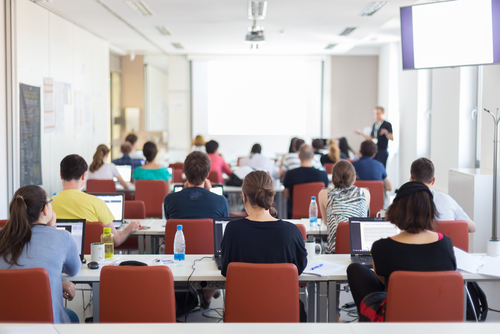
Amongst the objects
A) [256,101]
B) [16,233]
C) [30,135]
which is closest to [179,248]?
[16,233]

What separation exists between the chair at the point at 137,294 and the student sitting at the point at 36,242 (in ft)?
0.97

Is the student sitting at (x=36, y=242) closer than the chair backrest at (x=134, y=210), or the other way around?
the student sitting at (x=36, y=242)

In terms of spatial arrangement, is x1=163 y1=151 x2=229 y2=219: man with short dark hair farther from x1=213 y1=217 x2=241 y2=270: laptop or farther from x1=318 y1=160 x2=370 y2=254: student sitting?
x1=318 y1=160 x2=370 y2=254: student sitting

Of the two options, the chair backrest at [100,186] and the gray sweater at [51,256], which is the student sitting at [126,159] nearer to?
the chair backrest at [100,186]

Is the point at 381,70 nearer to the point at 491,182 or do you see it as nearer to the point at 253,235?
the point at 491,182

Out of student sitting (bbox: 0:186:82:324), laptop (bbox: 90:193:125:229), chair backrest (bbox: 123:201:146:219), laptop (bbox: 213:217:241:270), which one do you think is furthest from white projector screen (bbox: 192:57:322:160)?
student sitting (bbox: 0:186:82:324)

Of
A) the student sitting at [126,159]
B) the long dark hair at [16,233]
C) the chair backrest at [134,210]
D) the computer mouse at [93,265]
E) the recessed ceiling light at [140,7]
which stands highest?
the recessed ceiling light at [140,7]

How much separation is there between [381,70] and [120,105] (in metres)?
7.02

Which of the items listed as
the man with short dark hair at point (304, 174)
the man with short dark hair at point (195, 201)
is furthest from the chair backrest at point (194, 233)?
the man with short dark hair at point (304, 174)

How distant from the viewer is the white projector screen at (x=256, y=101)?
39.9 ft

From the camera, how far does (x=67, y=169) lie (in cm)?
348

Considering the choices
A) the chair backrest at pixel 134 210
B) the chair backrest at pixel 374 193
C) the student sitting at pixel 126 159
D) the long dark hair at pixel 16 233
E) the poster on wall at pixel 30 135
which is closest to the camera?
the long dark hair at pixel 16 233

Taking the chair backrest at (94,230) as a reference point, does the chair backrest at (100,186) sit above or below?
above
